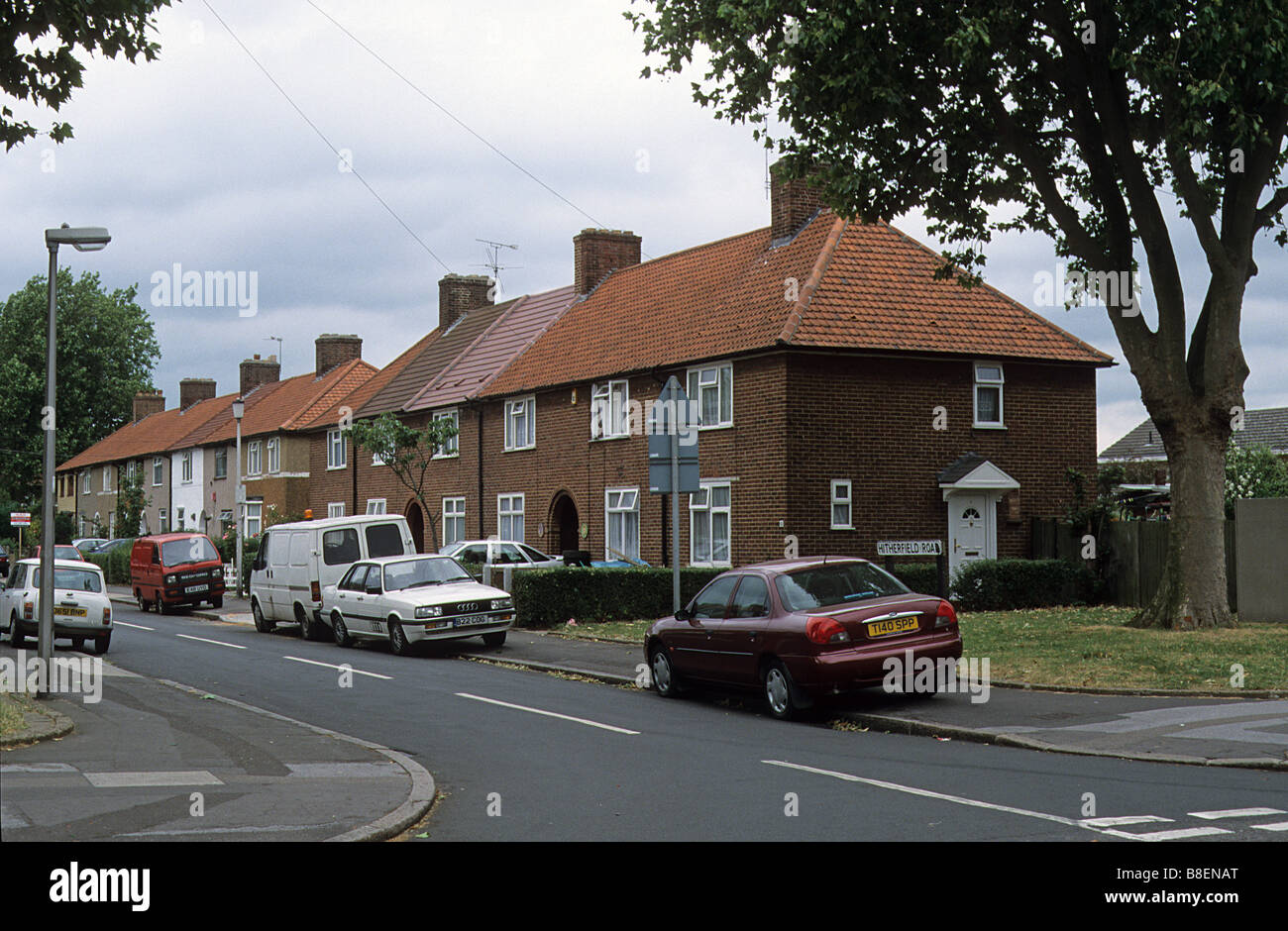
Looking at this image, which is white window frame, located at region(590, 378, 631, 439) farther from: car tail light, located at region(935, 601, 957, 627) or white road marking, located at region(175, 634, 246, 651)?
car tail light, located at region(935, 601, 957, 627)

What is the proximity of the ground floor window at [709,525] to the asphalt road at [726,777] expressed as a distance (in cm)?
1345

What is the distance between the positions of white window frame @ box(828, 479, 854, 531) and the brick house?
0.15 ft

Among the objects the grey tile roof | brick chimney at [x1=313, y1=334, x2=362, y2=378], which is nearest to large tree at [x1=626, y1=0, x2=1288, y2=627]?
the grey tile roof

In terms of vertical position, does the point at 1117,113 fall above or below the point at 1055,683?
above

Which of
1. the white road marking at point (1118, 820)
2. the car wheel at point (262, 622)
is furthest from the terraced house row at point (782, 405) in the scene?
the white road marking at point (1118, 820)

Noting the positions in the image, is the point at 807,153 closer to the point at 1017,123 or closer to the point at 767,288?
the point at 1017,123

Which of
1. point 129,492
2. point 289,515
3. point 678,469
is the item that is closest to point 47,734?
point 678,469

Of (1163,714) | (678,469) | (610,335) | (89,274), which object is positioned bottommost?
(1163,714)

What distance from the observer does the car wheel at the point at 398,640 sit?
2217cm

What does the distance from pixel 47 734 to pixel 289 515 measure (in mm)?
43097

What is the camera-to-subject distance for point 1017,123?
2108 centimetres

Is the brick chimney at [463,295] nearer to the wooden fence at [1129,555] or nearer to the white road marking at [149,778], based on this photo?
the wooden fence at [1129,555]

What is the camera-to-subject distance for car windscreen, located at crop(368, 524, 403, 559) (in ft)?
87.4

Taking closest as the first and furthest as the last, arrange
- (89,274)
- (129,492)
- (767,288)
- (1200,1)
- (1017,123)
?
(1200,1), (1017,123), (767,288), (129,492), (89,274)
